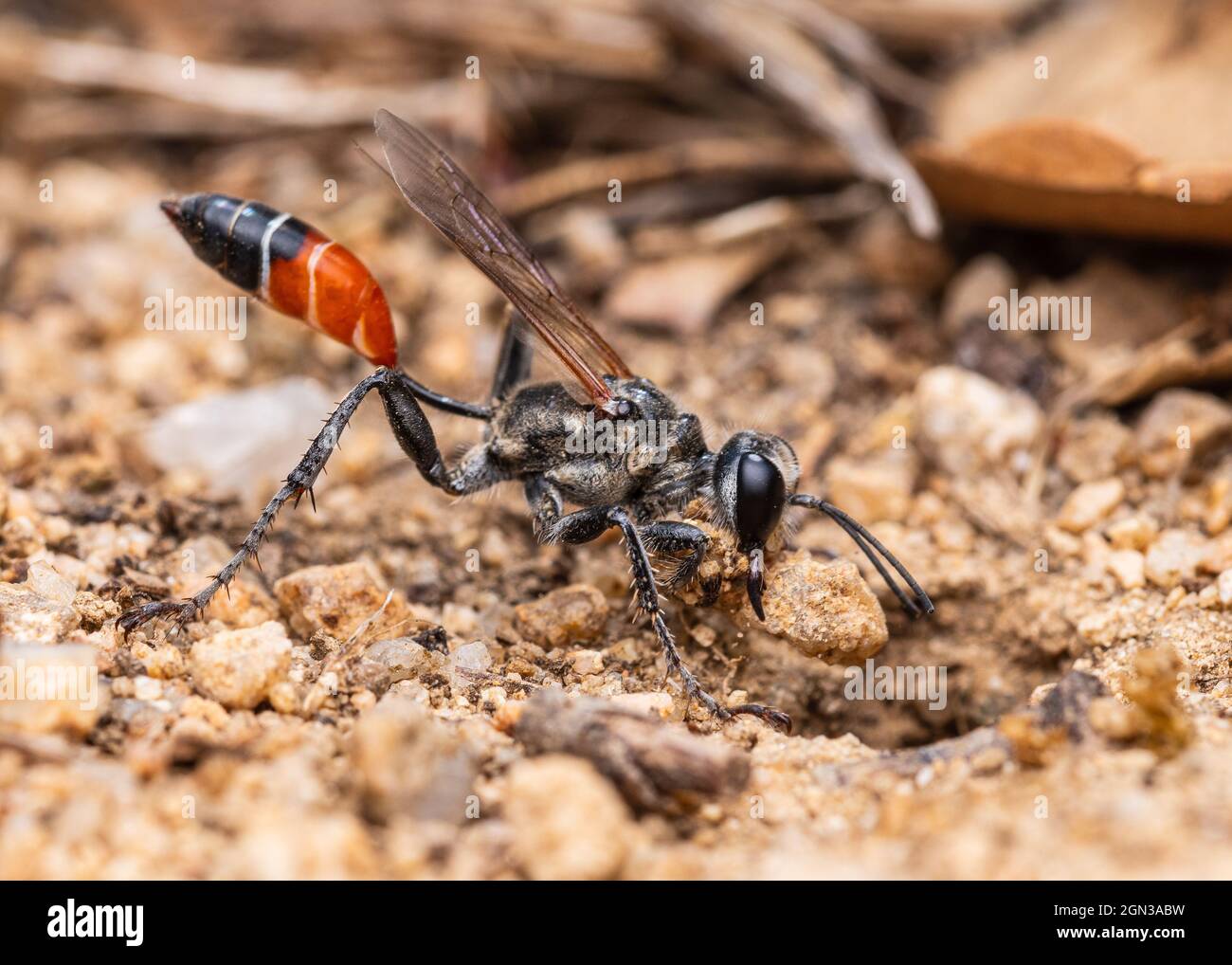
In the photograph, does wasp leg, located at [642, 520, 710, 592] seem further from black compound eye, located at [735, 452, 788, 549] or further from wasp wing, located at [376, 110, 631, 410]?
wasp wing, located at [376, 110, 631, 410]

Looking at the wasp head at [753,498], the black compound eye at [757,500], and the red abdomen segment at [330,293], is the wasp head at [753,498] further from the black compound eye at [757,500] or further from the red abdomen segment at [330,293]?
the red abdomen segment at [330,293]

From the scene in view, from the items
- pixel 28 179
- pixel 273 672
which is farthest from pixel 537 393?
pixel 28 179

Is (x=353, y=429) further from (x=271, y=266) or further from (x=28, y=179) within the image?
(x=28, y=179)

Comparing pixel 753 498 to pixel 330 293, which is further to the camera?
pixel 330 293

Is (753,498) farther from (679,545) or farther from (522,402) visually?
(522,402)

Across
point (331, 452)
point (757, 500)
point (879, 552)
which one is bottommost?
point (879, 552)

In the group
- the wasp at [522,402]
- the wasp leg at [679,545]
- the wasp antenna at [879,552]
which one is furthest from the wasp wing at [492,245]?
the wasp antenna at [879,552]

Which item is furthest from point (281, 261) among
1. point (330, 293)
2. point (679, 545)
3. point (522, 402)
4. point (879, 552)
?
point (879, 552)

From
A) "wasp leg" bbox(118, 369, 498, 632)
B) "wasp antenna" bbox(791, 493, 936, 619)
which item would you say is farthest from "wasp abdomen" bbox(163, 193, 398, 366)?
"wasp antenna" bbox(791, 493, 936, 619)
